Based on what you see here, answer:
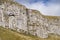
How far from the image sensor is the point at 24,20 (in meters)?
6.58

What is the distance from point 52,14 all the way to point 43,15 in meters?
0.21

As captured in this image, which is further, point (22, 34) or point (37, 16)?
point (37, 16)

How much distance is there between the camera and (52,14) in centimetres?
672

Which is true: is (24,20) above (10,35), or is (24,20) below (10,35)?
above

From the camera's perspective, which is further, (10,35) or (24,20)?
(24,20)

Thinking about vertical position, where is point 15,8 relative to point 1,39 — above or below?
above

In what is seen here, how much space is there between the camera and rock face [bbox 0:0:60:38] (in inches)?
253

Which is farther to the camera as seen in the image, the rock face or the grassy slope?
the rock face

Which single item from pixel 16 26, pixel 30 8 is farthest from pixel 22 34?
pixel 30 8

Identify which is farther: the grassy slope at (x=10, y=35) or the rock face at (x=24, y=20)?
the rock face at (x=24, y=20)

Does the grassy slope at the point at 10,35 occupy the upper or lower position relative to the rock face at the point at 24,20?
→ lower

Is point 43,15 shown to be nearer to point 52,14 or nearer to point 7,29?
point 52,14

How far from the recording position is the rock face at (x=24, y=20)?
642 centimetres

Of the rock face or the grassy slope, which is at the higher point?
the rock face
